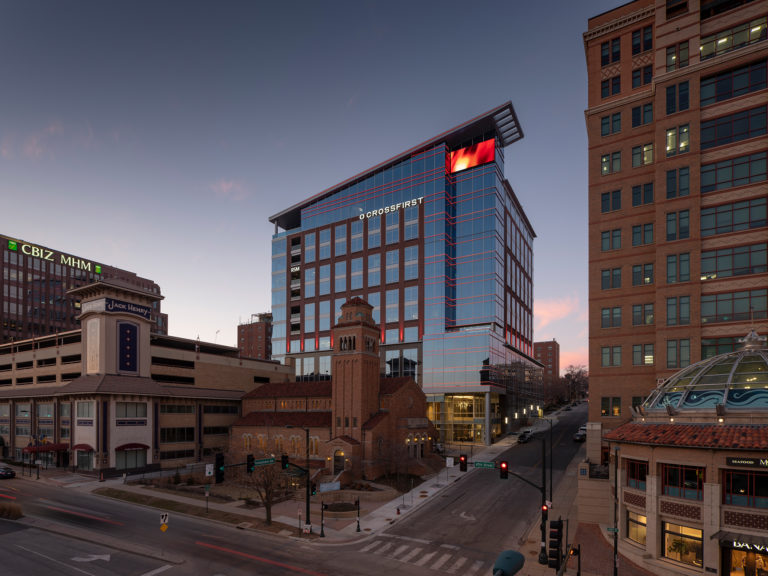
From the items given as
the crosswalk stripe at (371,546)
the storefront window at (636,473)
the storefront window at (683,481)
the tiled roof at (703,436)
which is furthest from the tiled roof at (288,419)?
the storefront window at (683,481)

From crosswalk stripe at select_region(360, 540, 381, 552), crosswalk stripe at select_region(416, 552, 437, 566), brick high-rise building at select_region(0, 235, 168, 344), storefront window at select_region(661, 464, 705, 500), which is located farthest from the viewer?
brick high-rise building at select_region(0, 235, 168, 344)

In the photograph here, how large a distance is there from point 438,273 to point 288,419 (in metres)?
41.5

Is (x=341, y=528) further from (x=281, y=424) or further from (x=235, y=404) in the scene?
(x=235, y=404)

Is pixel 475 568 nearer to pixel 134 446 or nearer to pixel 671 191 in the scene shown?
pixel 671 191

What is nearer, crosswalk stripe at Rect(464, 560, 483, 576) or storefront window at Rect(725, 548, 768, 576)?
storefront window at Rect(725, 548, 768, 576)

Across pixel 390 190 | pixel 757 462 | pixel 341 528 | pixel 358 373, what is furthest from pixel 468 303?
pixel 757 462

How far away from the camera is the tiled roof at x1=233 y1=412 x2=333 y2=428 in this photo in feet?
206

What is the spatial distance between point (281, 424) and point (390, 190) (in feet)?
185

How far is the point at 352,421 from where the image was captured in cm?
5909

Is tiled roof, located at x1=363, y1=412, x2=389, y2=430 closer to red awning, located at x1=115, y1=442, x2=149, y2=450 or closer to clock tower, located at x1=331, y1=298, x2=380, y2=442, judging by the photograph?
clock tower, located at x1=331, y1=298, x2=380, y2=442

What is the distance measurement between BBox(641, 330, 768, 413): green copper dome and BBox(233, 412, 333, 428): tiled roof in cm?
4130

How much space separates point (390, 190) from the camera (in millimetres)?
102562

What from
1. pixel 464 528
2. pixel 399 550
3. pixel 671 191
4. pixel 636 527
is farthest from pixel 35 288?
pixel 636 527

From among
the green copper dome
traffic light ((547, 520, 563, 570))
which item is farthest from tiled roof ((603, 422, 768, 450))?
traffic light ((547, 520, 563, 570))
